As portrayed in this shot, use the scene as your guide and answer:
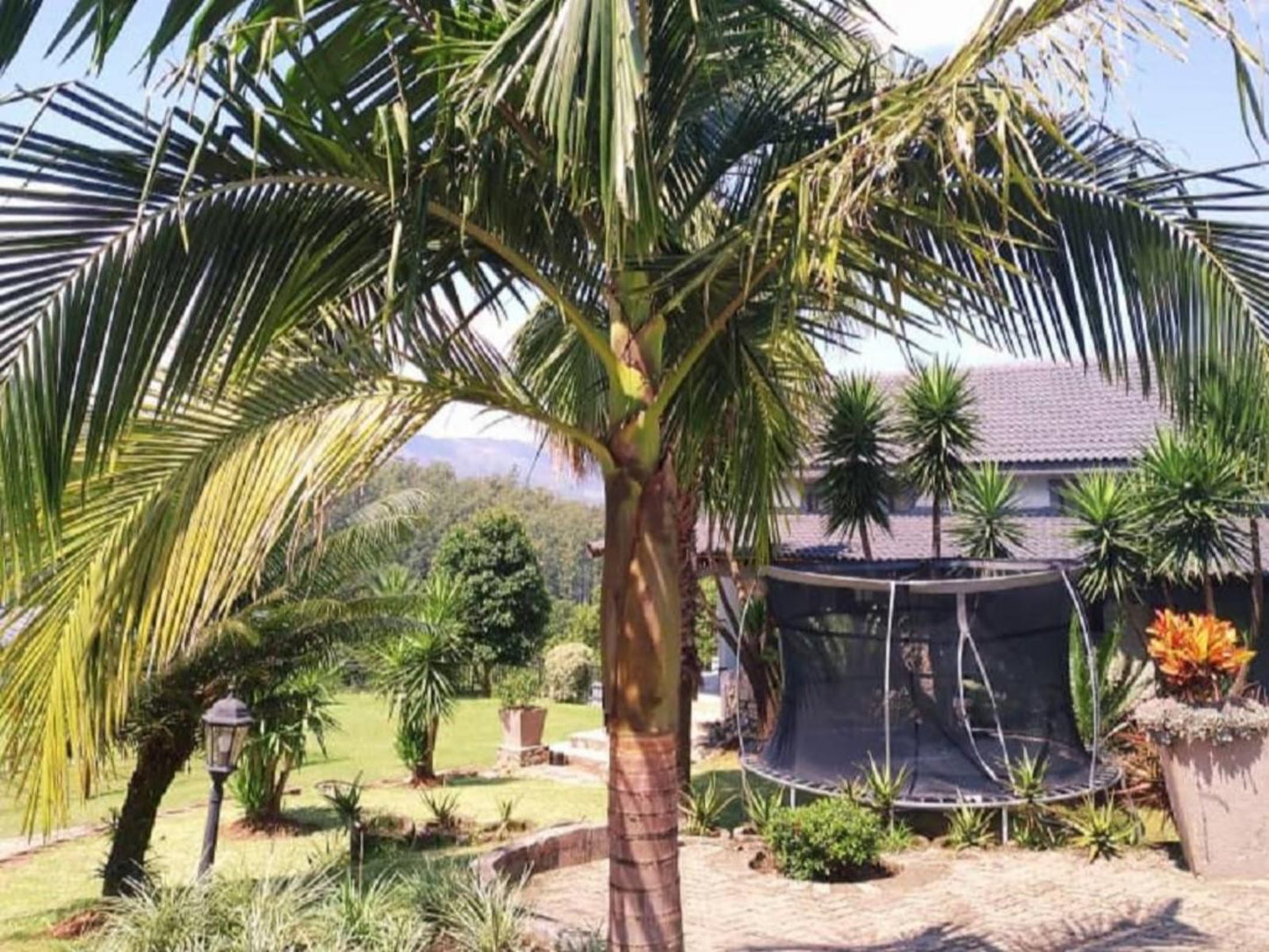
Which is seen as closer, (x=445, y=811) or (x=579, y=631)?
(x=445, y=811)

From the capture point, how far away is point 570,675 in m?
28.5

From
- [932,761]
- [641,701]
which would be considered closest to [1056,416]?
[932,761]

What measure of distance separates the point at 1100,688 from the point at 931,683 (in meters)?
2.10

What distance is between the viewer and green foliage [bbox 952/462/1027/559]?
13.1m

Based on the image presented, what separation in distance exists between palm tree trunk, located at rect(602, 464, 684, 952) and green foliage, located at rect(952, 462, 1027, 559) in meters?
9.69

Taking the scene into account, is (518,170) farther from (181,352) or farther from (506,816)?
(506,816)

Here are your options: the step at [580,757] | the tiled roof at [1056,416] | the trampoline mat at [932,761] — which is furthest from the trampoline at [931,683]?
the step at [580,757]

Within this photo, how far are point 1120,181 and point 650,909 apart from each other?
328 centimetres

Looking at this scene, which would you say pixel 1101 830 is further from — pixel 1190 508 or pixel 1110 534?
pixel 1110 534

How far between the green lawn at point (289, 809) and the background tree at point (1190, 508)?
22.4 ft

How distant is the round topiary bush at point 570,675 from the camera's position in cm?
2861

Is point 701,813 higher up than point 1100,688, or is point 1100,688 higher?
point 1100,688

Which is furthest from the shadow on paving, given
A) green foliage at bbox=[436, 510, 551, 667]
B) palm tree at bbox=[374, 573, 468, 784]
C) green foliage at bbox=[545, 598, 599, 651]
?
green foliage at bbox=[545, 598, 599, 651]

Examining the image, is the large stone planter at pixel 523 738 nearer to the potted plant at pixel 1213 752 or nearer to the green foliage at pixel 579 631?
the potted plant at pixel 1213 752
